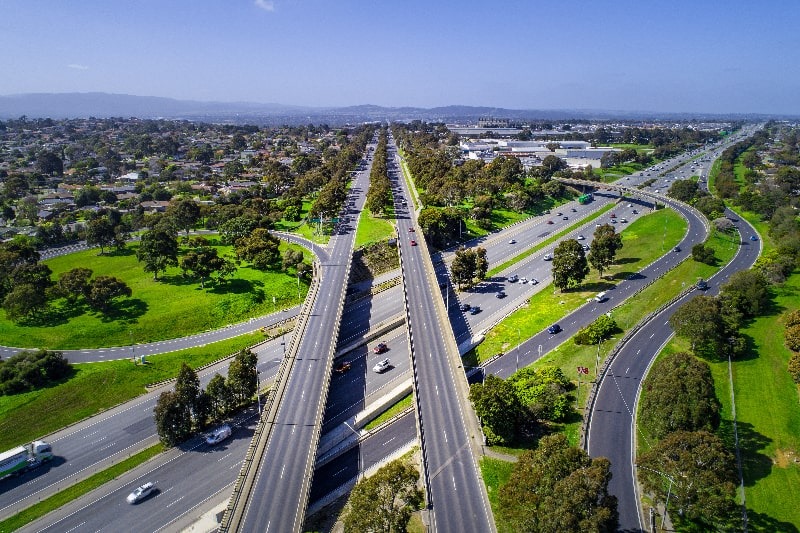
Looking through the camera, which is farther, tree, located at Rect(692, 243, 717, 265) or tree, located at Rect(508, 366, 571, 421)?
tree, located at Rect(692, 243, 717, 265)

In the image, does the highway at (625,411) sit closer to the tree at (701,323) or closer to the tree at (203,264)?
the tree at (701,323)

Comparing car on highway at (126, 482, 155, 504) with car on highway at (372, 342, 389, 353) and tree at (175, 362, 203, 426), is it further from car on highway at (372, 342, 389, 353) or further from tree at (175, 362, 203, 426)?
car on highway at (372, 342, 389, 353)

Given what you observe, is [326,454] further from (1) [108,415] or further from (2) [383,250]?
→ (2) [383,250]

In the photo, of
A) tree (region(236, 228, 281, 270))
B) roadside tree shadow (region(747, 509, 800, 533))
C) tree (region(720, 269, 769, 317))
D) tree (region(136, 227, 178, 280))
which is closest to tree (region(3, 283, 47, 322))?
tree (region(136, 227, 178, 280))

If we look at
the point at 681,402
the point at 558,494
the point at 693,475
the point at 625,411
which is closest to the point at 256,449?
the point at 558,494

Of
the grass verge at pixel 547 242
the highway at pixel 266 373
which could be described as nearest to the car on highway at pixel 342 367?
the highway at pixel 266 373

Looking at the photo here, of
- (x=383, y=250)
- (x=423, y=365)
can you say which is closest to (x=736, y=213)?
(x=383, y=250)
